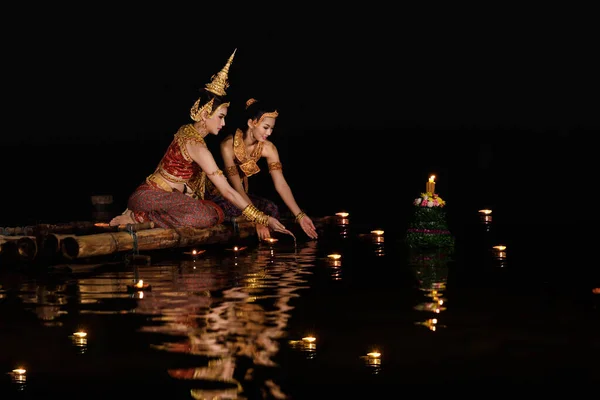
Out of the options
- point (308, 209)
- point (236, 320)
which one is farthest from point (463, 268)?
point (308, 209)

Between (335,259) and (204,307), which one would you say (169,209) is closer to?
(335,259)

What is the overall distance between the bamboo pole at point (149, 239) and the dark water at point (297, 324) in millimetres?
139

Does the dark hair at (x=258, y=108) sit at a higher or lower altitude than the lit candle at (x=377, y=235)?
higher

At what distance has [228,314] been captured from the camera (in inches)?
253

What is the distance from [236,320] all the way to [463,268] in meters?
2.57

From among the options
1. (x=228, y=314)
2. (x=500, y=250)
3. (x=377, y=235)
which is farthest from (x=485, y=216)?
(x=228, y=314)

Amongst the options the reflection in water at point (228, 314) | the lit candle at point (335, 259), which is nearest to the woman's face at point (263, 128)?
the reflection in water at point (228, 314)

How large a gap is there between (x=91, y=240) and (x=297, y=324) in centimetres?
289

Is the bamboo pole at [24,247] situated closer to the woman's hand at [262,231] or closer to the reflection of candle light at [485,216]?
the woman's hand at [262,231]

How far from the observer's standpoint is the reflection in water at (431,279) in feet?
20.8

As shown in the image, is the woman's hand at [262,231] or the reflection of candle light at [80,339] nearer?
the reflection of candle light at [80,339]

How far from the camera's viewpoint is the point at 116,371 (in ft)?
16.9

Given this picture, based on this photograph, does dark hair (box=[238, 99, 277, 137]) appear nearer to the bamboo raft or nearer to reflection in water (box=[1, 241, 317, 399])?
the bamboo raft

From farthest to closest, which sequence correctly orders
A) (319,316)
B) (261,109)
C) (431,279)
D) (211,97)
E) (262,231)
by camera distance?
1. (261,109)
2. (262,231)
3. (211,97)
4. (431,279)
5. (319,316)
